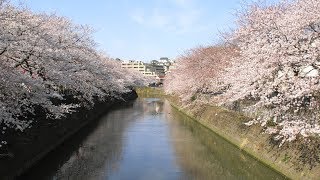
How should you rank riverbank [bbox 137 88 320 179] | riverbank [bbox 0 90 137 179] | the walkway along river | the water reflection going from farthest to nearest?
the water reflection
the walkway along river
riverbank [bbox 137 88 320 179]
riverbank [bbox 0 90 137 179]

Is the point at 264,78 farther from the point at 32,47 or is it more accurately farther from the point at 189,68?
the point at 189,68

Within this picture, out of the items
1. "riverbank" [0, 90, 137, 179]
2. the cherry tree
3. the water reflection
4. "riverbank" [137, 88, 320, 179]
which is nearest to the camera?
"riverbank" [0, 90, 137, 179]

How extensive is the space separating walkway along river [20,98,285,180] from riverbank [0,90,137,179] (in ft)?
1.51

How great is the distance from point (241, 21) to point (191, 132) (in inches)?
565

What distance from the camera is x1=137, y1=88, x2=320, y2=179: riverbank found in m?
15.1

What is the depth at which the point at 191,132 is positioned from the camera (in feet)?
107

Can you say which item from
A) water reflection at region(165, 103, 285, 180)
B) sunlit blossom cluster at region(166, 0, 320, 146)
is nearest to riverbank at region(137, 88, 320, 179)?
water reflection at region(165, 103, 285, 180)

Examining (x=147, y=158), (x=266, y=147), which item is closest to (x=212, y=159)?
(x=266, y=147)

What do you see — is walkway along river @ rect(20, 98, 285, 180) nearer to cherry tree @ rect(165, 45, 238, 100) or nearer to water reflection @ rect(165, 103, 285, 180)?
water reflection @ rect(165, 103, 285, 180)

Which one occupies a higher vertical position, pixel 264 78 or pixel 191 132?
pixel 264 78

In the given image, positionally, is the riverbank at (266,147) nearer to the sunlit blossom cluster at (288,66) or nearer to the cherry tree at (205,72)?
the sunlit blossom cluster at (288,66)

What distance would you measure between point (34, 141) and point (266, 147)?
1047cm

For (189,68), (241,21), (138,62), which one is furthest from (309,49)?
(138,62)

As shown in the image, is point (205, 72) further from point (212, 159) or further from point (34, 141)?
point (34, 141)
